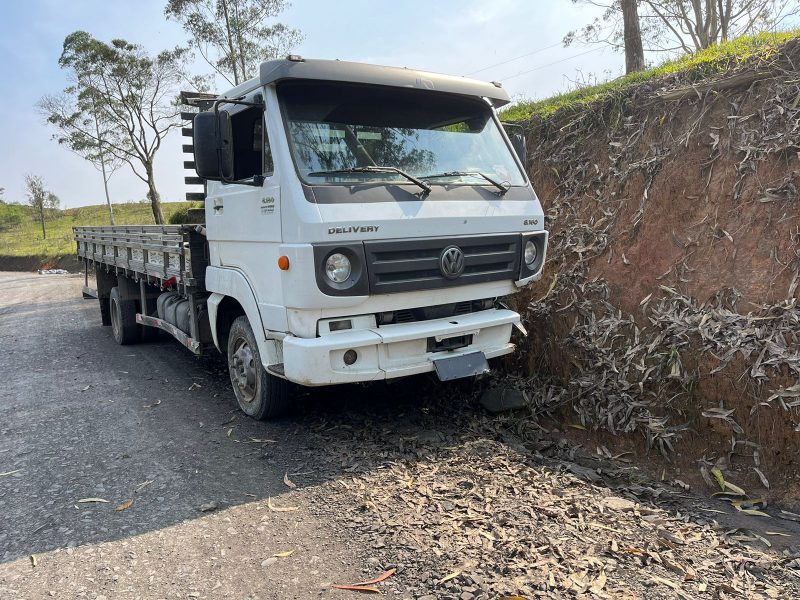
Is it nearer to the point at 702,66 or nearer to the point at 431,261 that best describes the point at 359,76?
the point at 431,261

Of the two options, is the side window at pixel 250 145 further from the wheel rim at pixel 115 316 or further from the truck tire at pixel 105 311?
the truck tire at pixel 105 311

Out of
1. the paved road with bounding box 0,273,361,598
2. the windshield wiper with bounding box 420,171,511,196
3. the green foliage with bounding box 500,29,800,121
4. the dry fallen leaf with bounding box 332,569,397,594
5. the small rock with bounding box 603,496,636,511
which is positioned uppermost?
the green foliage with bounding box 500,29,800,121

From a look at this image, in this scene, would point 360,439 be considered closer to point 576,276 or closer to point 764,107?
point 576,276

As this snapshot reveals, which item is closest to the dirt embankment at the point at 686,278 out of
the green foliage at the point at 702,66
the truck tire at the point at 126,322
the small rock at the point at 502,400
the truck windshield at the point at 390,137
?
the green foliage at the point at 702,66

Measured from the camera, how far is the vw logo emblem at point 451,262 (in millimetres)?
4117

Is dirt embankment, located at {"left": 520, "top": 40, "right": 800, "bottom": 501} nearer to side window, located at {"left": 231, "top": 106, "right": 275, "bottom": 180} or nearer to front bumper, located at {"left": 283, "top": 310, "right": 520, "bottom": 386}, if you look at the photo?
front bumper, located at {"left": 283, "top": 310, "right": 520, "bottom": 386}

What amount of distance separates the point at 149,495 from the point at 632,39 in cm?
968

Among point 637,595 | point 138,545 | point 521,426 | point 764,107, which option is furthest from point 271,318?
point 764,107

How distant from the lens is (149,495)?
3695 millimetres

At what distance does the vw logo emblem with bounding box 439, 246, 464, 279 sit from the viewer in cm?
412

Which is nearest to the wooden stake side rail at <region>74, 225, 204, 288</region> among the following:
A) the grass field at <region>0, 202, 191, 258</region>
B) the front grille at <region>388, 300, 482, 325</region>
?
the front grille at <region>388, 300, 482, 325</region>

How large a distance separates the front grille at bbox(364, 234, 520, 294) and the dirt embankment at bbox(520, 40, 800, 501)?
1232mm

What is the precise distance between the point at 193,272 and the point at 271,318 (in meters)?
1.69

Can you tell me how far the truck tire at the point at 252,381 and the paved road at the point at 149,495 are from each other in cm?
16
